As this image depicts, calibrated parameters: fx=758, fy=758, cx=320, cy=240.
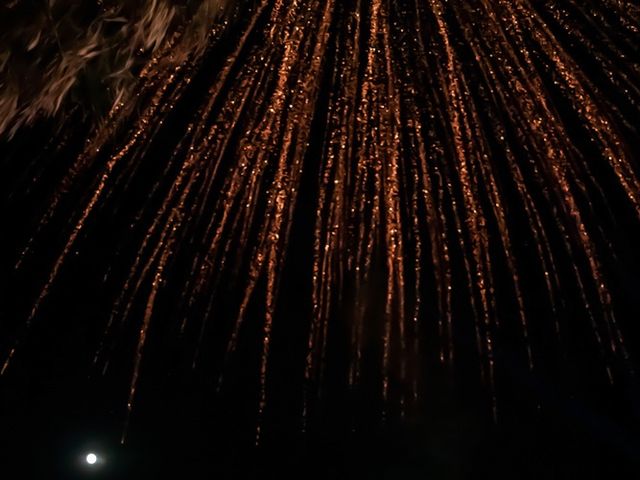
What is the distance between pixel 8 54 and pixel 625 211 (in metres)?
2.80

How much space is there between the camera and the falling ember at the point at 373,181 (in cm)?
257

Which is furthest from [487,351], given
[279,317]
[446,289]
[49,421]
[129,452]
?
[49,421]

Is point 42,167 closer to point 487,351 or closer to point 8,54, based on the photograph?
point 8,54

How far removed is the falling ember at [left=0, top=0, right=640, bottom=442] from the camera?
2568mm

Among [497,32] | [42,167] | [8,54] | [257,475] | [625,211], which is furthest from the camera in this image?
→ [257,475]

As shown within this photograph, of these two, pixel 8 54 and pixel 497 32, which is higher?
pixel 497 32

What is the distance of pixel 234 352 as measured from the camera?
4328 mm

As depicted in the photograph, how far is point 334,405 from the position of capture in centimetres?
450

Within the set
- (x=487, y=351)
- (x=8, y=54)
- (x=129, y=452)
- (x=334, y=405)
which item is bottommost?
(x=8, y=54)

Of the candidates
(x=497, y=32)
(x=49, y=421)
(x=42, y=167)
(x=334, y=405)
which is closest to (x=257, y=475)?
(x=334, y=405)

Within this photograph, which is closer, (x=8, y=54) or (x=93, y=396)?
(x=8, y=54)

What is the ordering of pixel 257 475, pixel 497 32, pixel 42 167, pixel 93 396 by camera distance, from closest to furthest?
1. pixel 497 32
2. pixel 42 167
3. pixel 93 396
4. pixel 257 475

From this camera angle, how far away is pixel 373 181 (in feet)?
10.5

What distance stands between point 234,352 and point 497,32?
8.17ft
